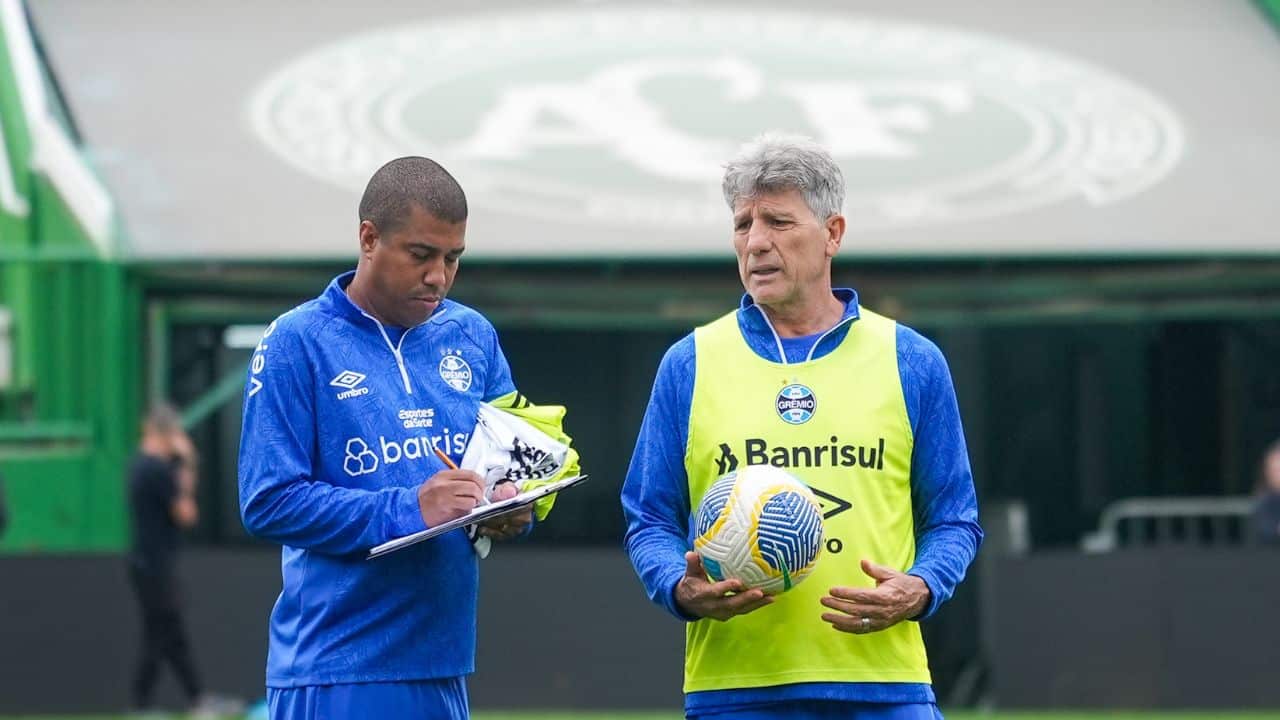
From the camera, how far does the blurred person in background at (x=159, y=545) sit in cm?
1067

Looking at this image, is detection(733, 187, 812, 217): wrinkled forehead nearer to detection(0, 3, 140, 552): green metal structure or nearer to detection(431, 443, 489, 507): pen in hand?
detection(431, 443, 489, 507): pen in hand

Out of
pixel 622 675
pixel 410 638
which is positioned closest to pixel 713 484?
pixel 410 638

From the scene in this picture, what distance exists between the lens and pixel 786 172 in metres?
3.99

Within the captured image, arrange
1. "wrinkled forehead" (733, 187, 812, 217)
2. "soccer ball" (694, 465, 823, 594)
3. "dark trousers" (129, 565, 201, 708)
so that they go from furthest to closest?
"dark trousers" (129, 565, 201, 708), "wrinkled forehead" (733, 187, 812, 217), "soccer ball" (694, 465, 823, 594)

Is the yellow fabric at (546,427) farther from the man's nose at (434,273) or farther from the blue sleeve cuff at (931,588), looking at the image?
the blue sleeve cuff at (931,588)

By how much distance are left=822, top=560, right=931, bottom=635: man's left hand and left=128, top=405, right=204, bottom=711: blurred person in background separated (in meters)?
7.51

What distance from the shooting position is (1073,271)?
1316cm

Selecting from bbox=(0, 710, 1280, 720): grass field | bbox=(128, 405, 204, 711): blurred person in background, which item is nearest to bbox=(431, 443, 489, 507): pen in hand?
bbox=(128, 405, 204, 711): blurred person in background

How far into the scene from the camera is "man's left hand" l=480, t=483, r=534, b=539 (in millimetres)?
3861

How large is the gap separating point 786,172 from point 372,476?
109cm

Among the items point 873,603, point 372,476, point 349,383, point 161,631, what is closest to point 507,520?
point 372,476

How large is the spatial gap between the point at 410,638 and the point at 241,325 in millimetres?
9346

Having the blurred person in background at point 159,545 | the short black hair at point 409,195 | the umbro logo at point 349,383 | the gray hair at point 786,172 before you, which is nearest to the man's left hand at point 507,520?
the umbro logo at point 349,383

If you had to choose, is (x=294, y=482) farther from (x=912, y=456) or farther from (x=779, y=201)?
(x=912, y=456)
